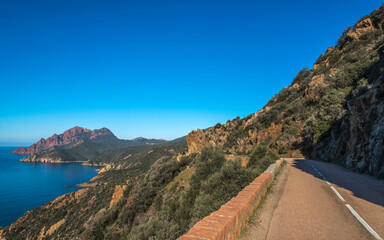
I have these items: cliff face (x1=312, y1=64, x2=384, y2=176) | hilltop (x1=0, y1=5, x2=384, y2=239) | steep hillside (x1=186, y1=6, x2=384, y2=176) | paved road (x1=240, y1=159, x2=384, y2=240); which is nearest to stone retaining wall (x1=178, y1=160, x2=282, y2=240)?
paved road (x1=240, y1=159, x2=384, y2=240)

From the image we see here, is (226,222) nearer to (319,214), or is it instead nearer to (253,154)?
(319,214)

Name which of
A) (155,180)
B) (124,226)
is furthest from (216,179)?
(155,180)

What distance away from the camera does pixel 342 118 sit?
19.3 m

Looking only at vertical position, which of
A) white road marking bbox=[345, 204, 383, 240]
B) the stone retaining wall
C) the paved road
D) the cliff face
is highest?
the cliff face

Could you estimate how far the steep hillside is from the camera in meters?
11.8

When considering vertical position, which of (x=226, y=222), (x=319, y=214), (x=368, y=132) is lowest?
(x=319, y=214)

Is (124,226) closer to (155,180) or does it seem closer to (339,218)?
(155,180)

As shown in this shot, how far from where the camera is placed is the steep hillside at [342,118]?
38.8 ft

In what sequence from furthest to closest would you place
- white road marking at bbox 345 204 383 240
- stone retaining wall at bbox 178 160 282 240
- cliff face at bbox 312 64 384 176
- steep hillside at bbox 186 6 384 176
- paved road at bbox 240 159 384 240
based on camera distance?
steep hillside at bbox 186 6 384 176, cliff face at bbox 312 64 384 176, paved road at bbox 240 159 384 240, white road marking at bbox 345 204 383 240, stone retaining wall at bbox 178 160 282 240

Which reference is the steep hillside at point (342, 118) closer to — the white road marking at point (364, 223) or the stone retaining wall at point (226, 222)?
the white road marking at point (364, 223)

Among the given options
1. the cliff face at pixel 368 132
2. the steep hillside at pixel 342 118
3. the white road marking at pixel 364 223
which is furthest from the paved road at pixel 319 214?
the steep hillside at pixel 342 118

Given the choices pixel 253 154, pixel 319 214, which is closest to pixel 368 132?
pixel 253 154

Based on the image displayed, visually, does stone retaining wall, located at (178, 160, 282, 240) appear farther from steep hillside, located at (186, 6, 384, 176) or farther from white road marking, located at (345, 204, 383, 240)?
steep hillside, located at (186, 6, 384, 176)

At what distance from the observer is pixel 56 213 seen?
55.8 m
